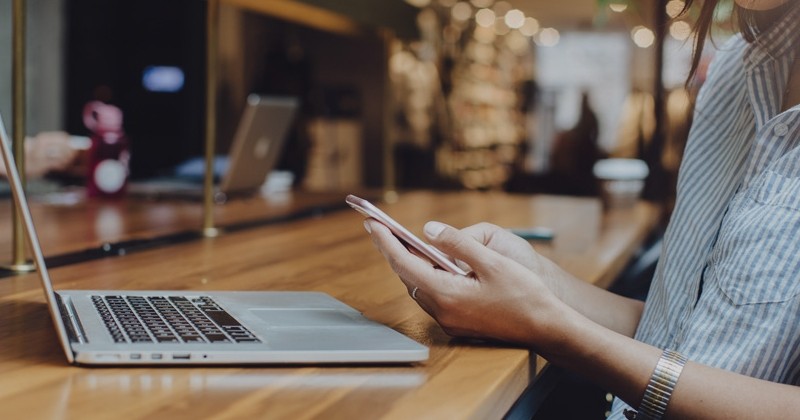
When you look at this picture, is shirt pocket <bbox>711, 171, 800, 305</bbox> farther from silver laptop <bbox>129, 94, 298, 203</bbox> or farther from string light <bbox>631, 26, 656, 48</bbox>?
string light <bbox>631, 26, 656, 48</bbox>

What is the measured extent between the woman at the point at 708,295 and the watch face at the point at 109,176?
1963mm

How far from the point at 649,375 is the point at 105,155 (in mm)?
2293

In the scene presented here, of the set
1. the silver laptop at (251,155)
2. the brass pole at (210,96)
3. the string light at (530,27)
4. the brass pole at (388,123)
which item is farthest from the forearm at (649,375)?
the string light at (530,27)

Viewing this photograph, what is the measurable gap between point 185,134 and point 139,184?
3332 millimetres

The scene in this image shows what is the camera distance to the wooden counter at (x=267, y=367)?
72 cm

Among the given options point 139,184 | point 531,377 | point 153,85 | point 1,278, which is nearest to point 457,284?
point 531,377

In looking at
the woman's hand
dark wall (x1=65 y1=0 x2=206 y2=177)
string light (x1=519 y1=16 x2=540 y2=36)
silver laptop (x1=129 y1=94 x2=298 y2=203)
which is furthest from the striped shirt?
string light (x1=519 y1=16 x2=540 y2=36)

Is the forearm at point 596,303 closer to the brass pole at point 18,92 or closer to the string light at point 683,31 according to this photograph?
the string light at point 683,31

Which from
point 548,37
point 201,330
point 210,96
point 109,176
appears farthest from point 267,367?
point 548,37

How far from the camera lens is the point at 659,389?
0.94 metres

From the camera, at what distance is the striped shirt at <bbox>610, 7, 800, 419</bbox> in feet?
3.25

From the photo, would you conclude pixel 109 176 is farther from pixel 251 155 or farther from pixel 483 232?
pixel 483 232

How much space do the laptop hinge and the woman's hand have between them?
0.32 metres

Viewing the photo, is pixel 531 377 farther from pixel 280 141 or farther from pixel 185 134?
pixel 185 134
